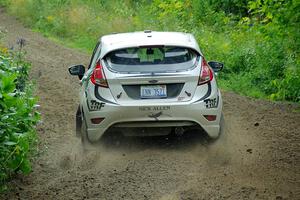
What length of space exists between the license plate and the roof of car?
591mm

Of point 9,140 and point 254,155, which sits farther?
point 254,155

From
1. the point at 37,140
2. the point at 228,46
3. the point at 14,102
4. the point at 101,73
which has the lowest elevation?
the point at 228,46

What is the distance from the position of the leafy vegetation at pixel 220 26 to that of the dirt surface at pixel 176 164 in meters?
1.84

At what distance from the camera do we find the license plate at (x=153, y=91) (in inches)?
330

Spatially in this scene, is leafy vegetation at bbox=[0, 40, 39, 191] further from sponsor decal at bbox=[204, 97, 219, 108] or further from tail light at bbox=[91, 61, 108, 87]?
sponsor decal at bbox=[204, 97, 219, 108]

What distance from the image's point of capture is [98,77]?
8547 millimetres

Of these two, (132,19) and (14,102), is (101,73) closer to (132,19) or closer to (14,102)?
(14,102)

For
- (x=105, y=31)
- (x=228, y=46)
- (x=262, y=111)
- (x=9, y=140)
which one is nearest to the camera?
(x=9, y=140)

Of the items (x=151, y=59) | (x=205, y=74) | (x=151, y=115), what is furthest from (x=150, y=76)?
(x=205, y=74)

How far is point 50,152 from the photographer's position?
9.11 metres

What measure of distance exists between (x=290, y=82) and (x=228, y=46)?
575 centimetres

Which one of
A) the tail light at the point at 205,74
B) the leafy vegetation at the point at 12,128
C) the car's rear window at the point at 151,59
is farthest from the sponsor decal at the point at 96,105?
the tail light at the point at 205,74

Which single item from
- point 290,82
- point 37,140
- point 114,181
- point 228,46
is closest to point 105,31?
point 228,46

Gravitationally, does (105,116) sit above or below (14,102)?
below
